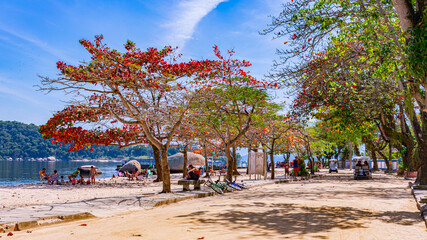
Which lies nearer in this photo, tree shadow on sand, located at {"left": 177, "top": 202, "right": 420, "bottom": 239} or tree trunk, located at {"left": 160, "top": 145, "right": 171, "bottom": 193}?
tree shadow on sand, located at {"left": 177, "top": 202, "right": 420, "bottom": 239}


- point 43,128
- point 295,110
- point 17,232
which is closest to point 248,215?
point 17,232

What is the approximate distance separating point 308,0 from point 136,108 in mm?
7237

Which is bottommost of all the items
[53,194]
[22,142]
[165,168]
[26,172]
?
[26,172]

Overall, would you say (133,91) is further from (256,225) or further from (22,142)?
(22,142)

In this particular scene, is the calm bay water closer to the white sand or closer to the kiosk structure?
the white sand

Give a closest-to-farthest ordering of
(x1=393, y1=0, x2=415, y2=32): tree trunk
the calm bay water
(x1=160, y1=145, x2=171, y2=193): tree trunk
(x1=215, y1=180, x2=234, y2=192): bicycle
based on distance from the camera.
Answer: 1. (x1=393, y1=0, x2=415, y2=32): tree trunk
2. (x1=160, y1=145, x2=171, y2=193): tree trunk
3. (x1=215, y1=180, x2=234, y2=192): bicycle
4. the calm bay water

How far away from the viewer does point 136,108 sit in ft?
44.2

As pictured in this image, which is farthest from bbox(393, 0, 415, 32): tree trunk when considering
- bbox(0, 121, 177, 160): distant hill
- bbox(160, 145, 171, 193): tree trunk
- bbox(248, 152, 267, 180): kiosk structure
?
bbox(0, 121, 177, 160): distant hill

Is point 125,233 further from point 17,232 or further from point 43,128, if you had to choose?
point 43,128

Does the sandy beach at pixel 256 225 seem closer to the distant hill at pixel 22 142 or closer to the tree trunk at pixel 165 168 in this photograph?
the tree trunk at pixel 165 168

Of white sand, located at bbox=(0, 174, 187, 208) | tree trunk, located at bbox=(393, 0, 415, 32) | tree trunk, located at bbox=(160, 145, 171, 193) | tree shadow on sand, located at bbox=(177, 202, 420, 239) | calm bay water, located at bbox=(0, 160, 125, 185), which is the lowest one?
calm bay water, located at bbox=(0, 160, 125, 185)

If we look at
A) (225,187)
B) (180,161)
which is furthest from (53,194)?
(180,161)

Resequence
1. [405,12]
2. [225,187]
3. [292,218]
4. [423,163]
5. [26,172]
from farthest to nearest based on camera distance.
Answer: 1. [26,172]
2. [225,187]
3. [423,163]
4. [405,12]
5. [292,218]

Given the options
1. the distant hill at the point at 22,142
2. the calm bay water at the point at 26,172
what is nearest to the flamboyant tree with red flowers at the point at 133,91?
the calm bay water at the point at 26,172
